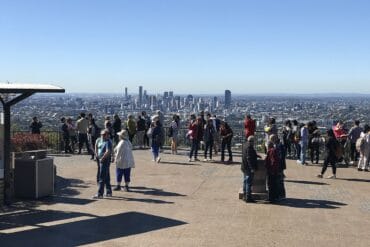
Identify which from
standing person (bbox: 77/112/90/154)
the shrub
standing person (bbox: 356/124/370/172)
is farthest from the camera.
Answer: standing person (bbox: 77/112/90/154)

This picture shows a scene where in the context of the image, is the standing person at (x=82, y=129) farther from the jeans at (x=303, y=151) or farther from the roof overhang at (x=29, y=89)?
the roof overhang at (x=29, y=89)

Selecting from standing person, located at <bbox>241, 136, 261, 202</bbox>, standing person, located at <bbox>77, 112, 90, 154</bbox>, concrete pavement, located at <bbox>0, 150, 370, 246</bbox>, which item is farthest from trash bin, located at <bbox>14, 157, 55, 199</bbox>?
standing person, located at <bbox>77, 112, 90, 154</bbox>

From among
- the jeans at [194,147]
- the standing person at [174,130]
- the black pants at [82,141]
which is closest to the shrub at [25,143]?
the black pants at [82,141]

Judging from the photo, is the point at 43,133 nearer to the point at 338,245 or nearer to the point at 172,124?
the point at 172,124

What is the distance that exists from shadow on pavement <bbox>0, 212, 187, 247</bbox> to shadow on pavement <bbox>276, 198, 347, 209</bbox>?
10.2ft

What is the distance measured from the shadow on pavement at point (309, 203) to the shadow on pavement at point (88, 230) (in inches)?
122

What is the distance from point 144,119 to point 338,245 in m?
15.6

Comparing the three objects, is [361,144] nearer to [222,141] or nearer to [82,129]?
[222,141]

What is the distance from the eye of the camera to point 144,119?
24172mm

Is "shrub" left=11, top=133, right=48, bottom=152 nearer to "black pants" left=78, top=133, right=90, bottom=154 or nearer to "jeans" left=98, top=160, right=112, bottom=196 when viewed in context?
"jeans" left=98, top=160, right=112, bottom=196

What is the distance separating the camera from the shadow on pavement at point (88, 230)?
922 centimetres

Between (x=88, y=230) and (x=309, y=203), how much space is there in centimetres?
524

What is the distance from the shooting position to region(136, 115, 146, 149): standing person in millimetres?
23778

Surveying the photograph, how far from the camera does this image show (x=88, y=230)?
9.95 m
